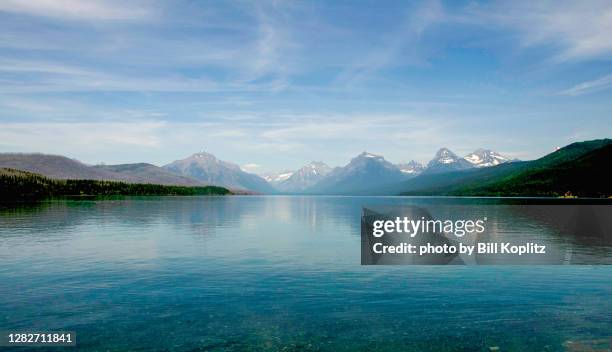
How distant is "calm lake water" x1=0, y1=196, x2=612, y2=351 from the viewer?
2806cm

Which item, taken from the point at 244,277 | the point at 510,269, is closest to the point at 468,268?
the point at 510,269

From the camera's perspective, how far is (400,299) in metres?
38.2

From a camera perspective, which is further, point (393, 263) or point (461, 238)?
point (461, 238)

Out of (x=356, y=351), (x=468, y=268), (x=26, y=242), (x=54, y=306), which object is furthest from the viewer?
(x=26, y=242)

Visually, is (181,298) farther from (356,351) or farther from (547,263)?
(547,263)

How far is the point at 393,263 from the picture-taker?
57188 millimetres

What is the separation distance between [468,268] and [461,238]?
36021mm

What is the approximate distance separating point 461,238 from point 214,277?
57.9 m

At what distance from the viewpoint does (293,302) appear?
3694 centimetres

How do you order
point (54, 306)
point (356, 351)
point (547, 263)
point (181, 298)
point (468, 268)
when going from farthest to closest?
point (547, 263) < point (468, 268) < point (181, 298) < point (54, 306) < point (356, 351)

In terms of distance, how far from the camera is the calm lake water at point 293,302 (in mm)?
28062

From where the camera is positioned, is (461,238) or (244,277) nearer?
(244,277)

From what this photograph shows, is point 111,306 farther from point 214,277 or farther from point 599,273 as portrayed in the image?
point 599,273

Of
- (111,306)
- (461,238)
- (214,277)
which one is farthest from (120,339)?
(461,238)
